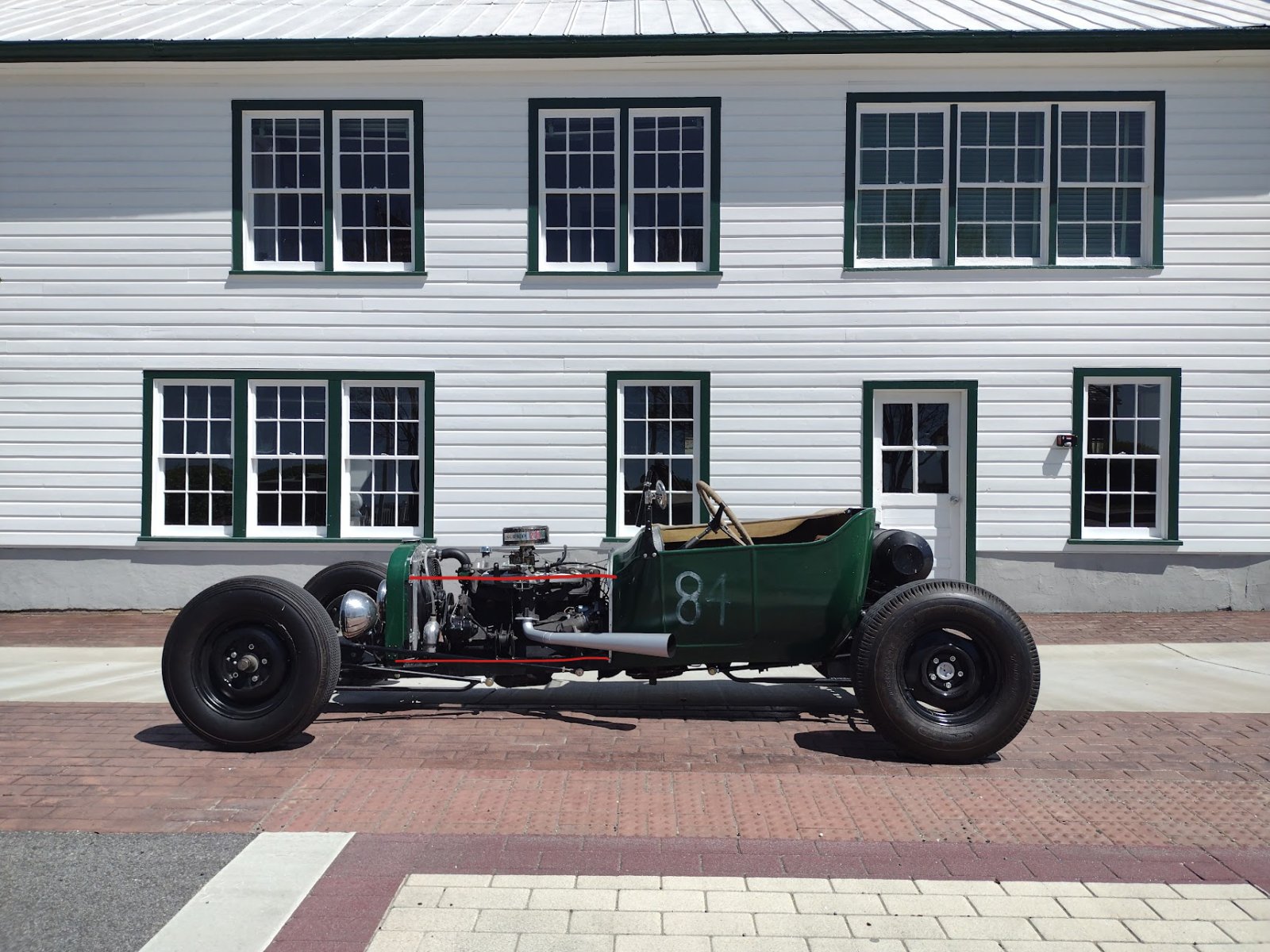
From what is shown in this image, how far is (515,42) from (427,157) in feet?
5.11

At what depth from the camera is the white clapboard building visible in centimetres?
1141

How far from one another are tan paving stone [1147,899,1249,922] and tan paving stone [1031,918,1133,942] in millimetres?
239

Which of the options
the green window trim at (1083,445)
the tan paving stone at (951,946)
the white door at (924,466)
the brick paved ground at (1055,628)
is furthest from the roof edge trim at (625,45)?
the tan paving stone at (951,946)

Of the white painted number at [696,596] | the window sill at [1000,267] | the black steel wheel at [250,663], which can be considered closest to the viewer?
the black steel wheel at [250,663]

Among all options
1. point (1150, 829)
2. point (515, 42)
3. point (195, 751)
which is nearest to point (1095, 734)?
point (1150, 829)

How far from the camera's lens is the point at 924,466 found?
11.7 m

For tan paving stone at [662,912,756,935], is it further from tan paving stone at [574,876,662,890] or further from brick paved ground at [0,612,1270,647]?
brick paved ground at [0,612,1270,647]

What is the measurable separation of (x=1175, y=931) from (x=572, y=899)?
7.01ft

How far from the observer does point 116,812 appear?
16.1 feet

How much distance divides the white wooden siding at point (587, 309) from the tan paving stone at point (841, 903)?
304 inches

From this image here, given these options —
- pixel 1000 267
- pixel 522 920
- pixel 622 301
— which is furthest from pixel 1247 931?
pixel 622 301

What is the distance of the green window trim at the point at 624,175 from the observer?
37.8 ft

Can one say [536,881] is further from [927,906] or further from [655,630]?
[655,630]

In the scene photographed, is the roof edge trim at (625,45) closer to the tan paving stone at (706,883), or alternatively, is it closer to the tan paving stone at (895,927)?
the tan paving stone at (706,883)
